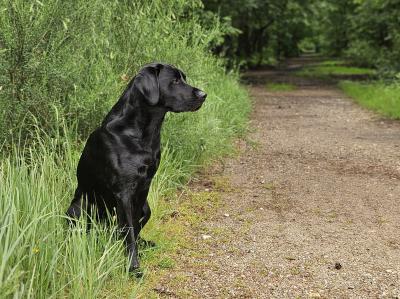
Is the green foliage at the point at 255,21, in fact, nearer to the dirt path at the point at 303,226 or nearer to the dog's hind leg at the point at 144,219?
the dirt path at the point at 303,226

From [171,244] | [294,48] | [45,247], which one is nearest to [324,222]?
[171,244]

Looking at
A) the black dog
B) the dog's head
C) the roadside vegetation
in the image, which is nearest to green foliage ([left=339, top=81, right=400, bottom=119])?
the roadside vegetation

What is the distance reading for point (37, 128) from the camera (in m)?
4.80

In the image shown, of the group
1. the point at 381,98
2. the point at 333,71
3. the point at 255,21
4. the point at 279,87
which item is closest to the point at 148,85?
the point at 381,98

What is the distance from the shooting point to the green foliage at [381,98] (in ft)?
41.5

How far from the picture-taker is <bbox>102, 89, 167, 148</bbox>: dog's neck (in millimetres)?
3553

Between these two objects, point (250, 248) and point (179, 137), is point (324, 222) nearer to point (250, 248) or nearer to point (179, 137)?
point (250, 248)

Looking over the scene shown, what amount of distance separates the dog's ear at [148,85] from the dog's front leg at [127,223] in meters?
0.61

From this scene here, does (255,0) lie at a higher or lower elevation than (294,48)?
higher

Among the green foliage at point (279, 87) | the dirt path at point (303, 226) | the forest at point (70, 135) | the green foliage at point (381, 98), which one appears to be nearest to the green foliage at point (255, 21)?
the green foliage at point (279, 87)

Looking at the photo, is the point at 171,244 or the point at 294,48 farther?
the point at 294,48

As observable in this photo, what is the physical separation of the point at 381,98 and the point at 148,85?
1159cm

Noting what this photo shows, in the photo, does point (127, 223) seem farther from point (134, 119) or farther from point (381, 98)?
point (381, 98)

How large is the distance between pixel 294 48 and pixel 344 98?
35121mm
